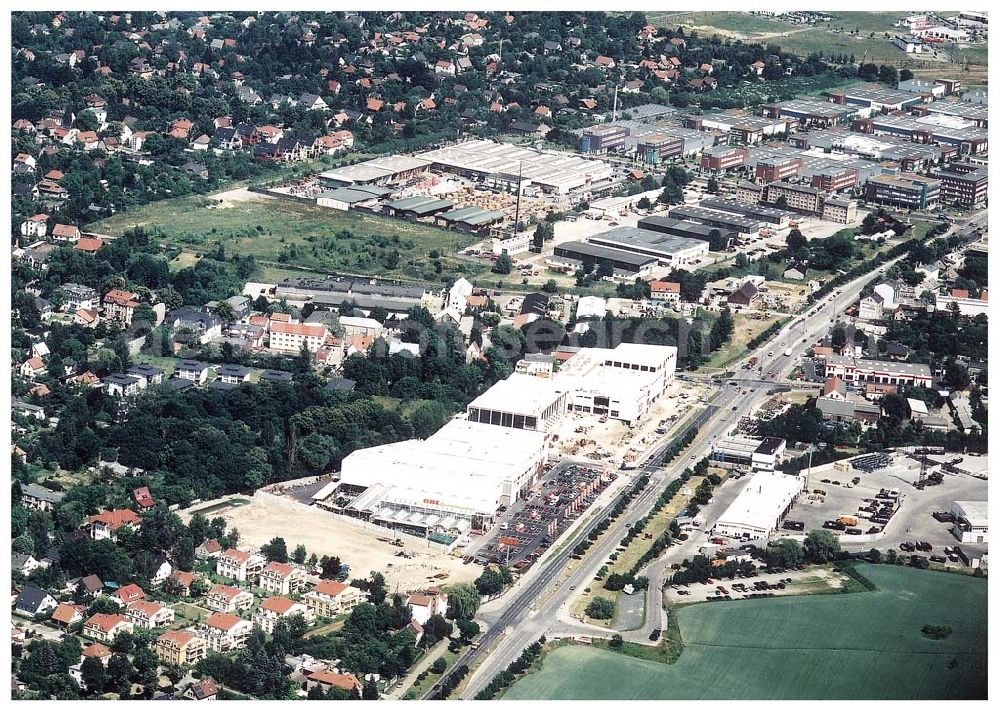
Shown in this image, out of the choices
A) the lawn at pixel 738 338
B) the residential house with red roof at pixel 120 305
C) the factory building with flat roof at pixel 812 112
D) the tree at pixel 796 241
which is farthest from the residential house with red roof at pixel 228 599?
the factory building with flat roof at pixel 812 112

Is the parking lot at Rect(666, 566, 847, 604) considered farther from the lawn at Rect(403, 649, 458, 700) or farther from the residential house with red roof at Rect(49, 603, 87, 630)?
the residential house with red roof at Rect(49, 603, 87, 630)

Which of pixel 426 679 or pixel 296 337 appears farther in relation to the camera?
pixel 296 337

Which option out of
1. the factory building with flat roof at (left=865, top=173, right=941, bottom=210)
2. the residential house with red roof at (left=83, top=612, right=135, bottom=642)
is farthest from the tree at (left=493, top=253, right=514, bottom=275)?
the residential house with red roof at (left=83, top=612, right=135, bottom=642)

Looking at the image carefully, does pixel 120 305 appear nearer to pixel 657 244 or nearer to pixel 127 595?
pixel 657 244

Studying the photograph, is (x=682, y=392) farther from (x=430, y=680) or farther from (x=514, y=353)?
(x=430, y=680)

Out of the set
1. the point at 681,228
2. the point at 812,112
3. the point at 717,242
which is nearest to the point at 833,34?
the point at 812,112

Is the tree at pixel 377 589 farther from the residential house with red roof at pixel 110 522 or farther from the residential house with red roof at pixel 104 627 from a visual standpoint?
the residential house with red roof at pixel 110 522
